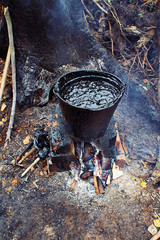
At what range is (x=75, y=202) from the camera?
2.47m

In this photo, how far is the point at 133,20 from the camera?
396 cm

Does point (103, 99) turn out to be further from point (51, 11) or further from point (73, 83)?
point (51, 11)

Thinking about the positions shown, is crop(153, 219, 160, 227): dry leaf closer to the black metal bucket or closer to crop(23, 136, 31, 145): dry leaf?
the black metal bucket

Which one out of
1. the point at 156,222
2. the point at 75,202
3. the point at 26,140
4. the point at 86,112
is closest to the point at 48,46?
the point at 26,140

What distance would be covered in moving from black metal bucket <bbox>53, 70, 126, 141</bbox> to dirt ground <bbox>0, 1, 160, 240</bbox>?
933 millimetres

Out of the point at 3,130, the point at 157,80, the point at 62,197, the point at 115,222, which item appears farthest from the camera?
the point at 157,80

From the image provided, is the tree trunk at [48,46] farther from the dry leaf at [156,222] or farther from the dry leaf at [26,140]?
the dry leaf at [156,222]

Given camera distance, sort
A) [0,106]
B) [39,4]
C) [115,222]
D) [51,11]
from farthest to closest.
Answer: [0,106] < [51,11] < [39,4] < [115,222]

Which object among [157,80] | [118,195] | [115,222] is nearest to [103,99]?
[118,195]

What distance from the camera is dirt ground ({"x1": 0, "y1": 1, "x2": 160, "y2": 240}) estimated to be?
7.17ft

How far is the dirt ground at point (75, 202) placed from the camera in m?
2.19

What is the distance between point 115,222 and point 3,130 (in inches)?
107

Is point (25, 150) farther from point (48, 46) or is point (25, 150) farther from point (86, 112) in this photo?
point (48, 46)

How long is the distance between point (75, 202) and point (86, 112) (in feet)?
4.90
